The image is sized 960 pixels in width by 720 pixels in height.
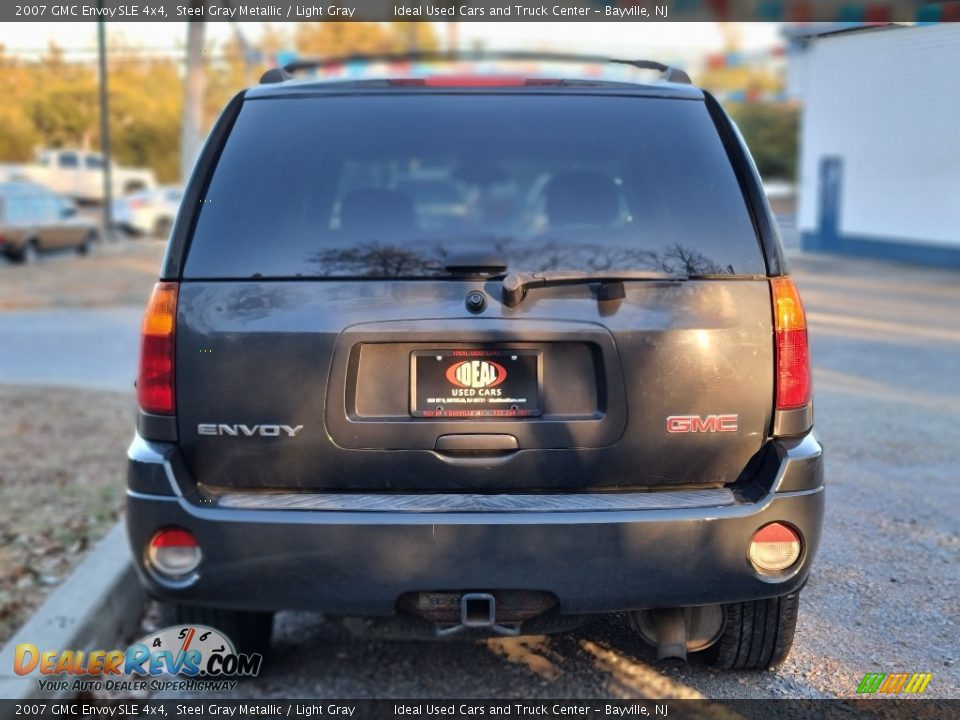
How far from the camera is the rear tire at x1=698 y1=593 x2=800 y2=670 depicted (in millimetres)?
3252

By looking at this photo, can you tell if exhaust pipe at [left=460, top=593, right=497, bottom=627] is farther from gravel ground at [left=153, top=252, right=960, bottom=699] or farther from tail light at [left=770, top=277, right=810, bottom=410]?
tail light at [left=770, top=277, right=810, bottom=410]

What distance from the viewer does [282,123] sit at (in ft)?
10.7

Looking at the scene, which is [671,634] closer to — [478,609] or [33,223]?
[478,609]

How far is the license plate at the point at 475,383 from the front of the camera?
9.58 ft

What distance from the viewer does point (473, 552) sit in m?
2.82

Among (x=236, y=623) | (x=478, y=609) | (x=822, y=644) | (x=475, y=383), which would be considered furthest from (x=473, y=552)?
(x=822, y=644)

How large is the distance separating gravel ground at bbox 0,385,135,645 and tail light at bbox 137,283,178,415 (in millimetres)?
1524

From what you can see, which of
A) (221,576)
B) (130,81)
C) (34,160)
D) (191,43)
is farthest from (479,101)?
(34,160)

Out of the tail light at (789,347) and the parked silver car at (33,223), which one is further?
the parked silver car at (33,223)

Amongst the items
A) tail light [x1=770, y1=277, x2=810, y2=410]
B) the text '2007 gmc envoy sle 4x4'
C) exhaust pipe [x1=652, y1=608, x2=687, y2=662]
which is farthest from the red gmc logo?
exhaust pipe [x1=652, y1=608, x2=687, y2=662]

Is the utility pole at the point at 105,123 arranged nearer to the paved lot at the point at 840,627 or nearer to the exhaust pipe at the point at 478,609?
the paved lot at the point at 840,627

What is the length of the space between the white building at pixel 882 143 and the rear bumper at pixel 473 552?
1806 cm

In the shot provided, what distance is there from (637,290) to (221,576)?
4.68 ft

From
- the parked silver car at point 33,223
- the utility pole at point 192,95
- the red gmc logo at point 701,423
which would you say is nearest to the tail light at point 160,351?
the red gmc logo at point 701,423
